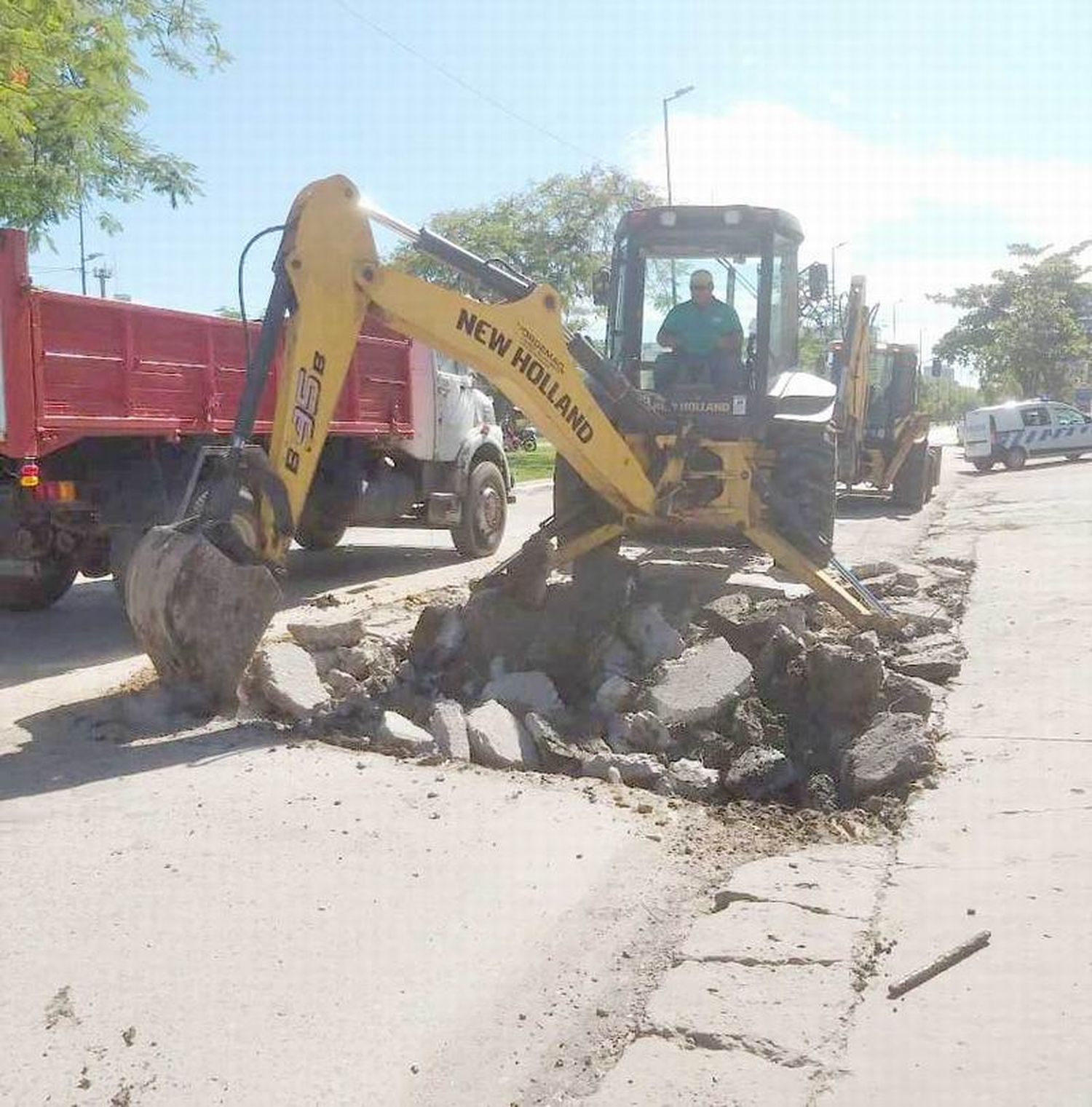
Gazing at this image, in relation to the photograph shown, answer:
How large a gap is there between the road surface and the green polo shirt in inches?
173

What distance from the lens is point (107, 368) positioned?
26.6 ft

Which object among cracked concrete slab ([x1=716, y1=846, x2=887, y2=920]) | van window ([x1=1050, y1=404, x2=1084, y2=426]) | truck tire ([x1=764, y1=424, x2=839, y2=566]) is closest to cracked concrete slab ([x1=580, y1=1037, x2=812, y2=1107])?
cracked concrete slab ([x1=716, y1=846, x2=887, y2=920])

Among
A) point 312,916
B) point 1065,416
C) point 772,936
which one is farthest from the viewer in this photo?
point 1065,416

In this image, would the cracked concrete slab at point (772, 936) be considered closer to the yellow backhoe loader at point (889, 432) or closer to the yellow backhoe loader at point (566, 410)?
the yellow backhoe loader at point (566, 410)

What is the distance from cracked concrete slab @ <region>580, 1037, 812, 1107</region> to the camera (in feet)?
9.84

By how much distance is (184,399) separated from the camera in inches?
348

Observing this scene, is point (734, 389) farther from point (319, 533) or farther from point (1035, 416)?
point (1035, 416)

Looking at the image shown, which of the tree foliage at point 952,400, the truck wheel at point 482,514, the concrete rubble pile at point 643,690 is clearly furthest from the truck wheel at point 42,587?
the tree foliage at point 952,400

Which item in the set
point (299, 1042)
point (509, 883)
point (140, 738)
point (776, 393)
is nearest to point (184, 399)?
point (140, 738)

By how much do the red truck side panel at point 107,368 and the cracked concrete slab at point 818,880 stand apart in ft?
17.7

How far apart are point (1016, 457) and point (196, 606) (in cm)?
2771

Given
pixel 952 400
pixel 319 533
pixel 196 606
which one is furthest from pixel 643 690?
pixel 952 400

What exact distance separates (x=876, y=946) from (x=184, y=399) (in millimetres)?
6737

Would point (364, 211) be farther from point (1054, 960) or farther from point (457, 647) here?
point (1054, 960)
